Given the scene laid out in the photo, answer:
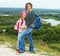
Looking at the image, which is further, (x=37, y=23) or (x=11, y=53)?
(x=11, y=53)

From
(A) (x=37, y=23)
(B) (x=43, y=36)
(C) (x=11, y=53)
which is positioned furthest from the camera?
(B) (x=43, y=36)

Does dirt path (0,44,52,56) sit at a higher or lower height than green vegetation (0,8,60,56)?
higher

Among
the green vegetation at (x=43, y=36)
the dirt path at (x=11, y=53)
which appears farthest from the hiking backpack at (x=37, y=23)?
the green vegetation at (x=43, y=36)

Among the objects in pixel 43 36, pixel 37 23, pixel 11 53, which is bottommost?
pixel 43 36

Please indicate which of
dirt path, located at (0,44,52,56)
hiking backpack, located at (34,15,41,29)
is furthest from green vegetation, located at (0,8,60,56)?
hiking backpack, located at (34,15,41,29)

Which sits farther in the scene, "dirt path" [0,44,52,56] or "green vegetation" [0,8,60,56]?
"green vegetation" [0,8,60,56]

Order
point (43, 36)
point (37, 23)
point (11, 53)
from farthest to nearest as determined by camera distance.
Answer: point (43, 36)
point (11, 53)
point (37, 23)

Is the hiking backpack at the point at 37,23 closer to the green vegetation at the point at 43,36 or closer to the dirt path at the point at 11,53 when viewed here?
the dirt path at the point at 11,53

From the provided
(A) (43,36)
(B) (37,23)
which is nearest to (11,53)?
(B) (37,23)

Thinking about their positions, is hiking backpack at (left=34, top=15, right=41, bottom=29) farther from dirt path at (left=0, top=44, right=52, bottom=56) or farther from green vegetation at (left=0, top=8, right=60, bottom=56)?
green vegetation at (left=0, top=8, right=60, bottom=56)

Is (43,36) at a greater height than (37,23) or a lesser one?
lesser

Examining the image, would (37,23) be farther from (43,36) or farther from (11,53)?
(43,36)

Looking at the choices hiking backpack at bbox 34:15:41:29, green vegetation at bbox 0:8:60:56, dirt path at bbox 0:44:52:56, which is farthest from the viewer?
green vegetation at bbox 0:8:60:56

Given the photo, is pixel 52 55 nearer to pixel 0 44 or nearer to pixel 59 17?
pixel 0 44
